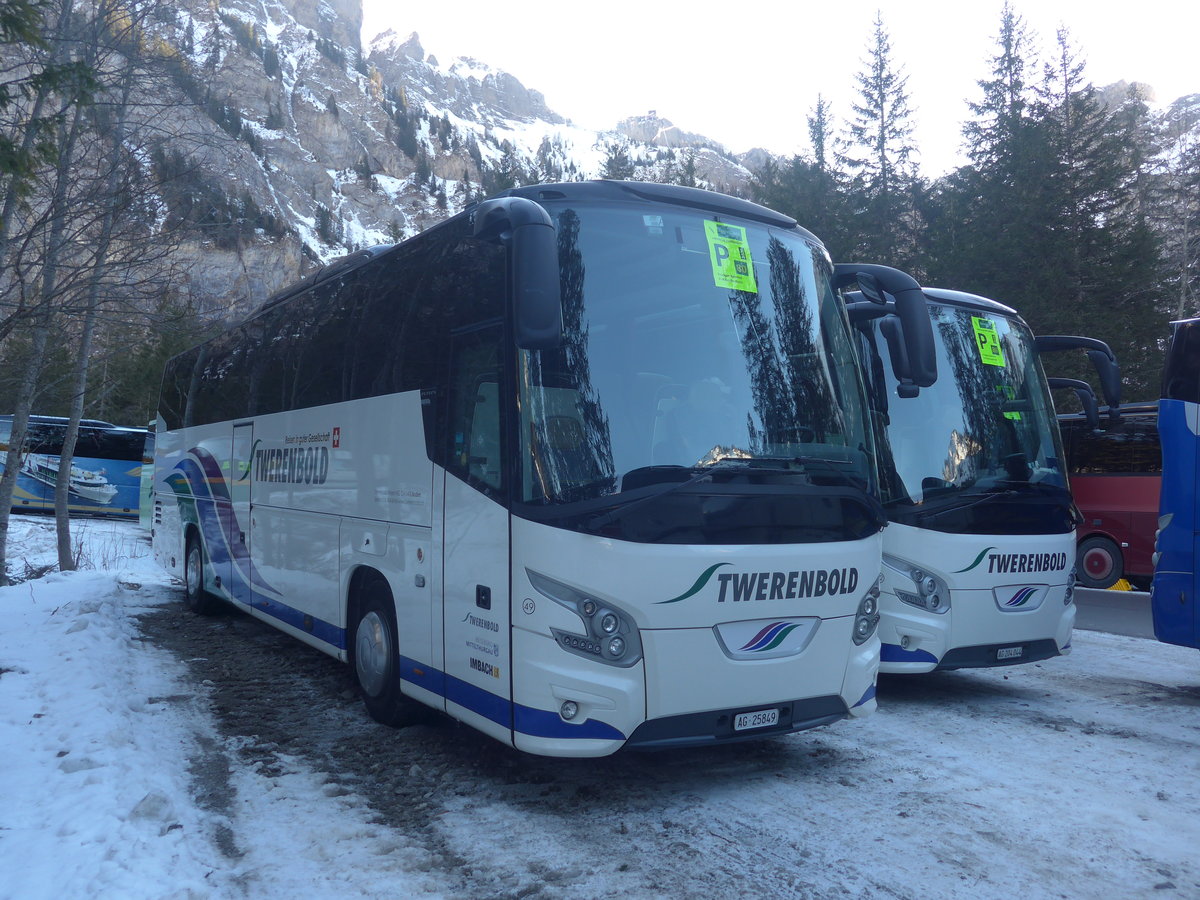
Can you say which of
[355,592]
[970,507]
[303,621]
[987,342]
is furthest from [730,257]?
[303,621]

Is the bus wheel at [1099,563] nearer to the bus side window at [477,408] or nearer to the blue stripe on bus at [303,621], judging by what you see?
the blue stripe on bus at [303,621]

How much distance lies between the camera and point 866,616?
5.29 metres

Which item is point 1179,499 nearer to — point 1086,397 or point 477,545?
point 1086,397

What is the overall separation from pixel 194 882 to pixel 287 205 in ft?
446

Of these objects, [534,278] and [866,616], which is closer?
[534,278]

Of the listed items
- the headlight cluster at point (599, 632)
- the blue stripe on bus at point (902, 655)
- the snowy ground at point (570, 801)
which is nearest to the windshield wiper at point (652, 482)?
the headlight cluster at point (599, 632)

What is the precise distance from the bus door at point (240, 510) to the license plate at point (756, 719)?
6081mm

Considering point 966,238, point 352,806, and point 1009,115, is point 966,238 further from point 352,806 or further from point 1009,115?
point 352,806

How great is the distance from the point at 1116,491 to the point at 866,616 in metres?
12.0

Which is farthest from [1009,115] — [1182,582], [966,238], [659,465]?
[659,465]

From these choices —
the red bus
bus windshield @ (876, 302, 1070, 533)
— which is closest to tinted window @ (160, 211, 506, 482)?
bus windshield @ (876, 302, 1070, 533)

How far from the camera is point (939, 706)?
695 centimetres

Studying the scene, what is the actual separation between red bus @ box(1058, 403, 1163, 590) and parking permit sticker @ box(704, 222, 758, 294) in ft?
37.0

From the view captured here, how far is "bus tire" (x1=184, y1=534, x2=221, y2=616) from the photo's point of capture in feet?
36.2
